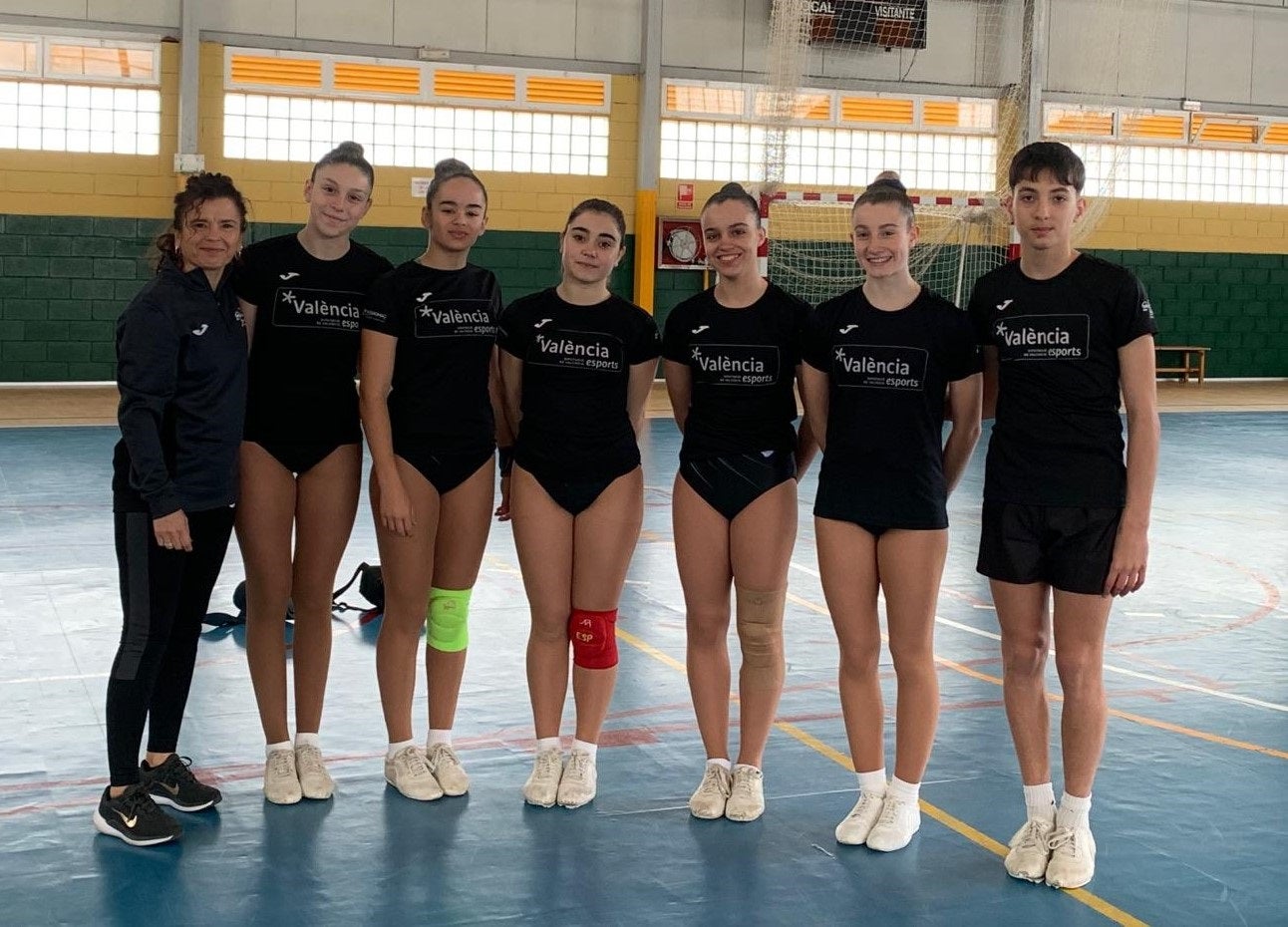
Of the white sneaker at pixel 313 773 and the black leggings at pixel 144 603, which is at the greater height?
the black leggings at pixel 144 603

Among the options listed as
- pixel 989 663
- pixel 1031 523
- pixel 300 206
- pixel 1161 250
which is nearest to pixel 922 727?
pixel 1031 523

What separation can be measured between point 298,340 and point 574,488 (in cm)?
88

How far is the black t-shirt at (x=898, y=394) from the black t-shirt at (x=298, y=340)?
138cm

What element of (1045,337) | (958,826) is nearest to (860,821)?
(958,826)

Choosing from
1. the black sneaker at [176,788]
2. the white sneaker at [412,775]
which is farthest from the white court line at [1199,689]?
the black sneaker at [176,788]

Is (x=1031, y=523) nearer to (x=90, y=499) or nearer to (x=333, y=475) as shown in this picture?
(x=333, y=475)

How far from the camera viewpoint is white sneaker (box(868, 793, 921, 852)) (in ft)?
12.5

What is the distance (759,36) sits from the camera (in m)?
18.5

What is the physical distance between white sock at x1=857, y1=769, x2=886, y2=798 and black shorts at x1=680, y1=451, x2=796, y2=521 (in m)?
0.80

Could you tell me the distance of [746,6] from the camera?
18438 millimetres

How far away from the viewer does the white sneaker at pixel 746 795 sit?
4.04 meters

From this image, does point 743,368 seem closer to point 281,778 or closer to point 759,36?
point 281,778

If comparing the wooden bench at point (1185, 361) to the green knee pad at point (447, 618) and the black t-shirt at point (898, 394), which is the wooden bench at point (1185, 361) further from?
the green knee pad at point (447, 618)

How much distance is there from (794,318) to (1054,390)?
0.77m
